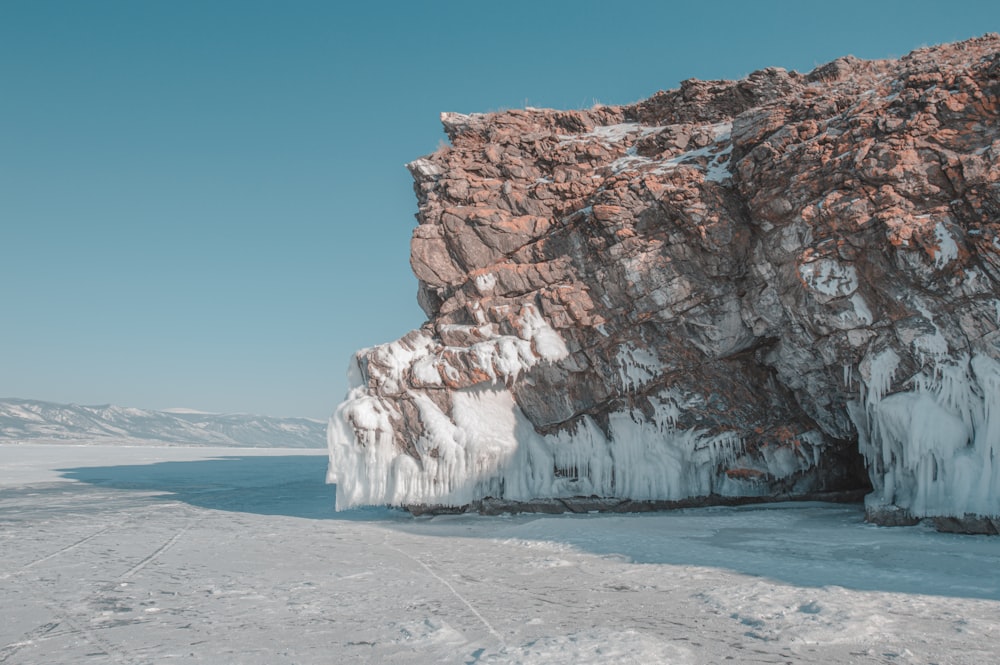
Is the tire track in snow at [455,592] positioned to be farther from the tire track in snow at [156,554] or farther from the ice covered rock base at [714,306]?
the ice covered rock base at [714,306]

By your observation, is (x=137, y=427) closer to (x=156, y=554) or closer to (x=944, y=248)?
(x=156, y=554)

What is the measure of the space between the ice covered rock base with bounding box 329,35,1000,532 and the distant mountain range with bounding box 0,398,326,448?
9185cm

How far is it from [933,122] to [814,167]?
2182mm

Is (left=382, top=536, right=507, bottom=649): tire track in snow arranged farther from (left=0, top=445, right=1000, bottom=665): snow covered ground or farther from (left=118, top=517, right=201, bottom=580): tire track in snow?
(left=118, top=517, right=201, bottom=580): tire track in snow

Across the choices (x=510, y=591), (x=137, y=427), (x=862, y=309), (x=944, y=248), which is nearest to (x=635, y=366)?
(x=862, y=309)

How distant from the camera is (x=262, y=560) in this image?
10.9 meters

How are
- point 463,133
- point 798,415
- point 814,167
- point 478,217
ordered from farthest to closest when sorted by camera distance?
point 463,133 < point 478,217 < point 798,415 < point 814,167

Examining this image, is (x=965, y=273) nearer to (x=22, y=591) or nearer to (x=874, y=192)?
(x=874, y=192)

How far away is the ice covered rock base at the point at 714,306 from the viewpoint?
12.2m

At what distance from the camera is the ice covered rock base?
12.2 metres

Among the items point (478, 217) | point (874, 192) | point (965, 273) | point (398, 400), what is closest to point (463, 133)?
point (478, 217)

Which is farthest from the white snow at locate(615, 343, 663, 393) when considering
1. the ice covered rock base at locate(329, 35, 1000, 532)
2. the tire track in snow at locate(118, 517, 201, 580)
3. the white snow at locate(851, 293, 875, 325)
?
the tire track in snow at locate(118, 517, 201, 580)

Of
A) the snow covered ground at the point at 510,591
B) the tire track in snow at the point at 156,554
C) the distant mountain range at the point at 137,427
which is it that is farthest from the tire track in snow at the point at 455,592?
the distant mountain range at the point at 137,427

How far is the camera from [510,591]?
841cm
